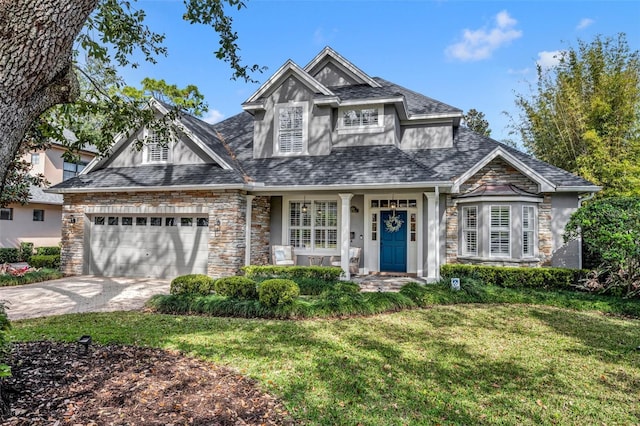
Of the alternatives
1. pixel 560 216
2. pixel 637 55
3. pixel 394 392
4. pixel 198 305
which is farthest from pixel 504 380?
pixel 637 55

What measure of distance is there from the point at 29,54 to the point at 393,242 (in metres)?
10.9

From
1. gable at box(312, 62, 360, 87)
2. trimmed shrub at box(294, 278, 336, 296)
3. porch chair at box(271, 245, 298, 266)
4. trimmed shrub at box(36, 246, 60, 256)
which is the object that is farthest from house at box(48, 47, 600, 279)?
trimmed shrub at box(36, 246, 60, 256)

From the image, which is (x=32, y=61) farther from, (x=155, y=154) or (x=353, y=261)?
(x=155, y=154)

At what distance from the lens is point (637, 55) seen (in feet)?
54.7

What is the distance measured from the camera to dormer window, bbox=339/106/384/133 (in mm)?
12664

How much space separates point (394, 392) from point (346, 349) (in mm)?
1431

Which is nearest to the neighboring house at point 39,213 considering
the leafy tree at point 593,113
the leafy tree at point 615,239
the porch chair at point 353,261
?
the porch chair at point 353,261

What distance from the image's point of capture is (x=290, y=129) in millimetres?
12977

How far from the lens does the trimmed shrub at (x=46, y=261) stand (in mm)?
13852

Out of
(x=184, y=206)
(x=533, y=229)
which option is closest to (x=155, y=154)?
(x=184, y=206)

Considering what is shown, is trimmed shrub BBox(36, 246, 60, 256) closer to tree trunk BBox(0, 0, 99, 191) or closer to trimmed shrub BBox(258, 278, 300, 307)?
trimmed shrub BBox(258, 278, 300, 307)

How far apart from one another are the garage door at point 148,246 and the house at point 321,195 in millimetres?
41

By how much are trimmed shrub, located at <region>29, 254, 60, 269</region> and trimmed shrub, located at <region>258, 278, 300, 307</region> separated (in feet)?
36.3

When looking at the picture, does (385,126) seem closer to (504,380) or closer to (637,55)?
(504,380)
